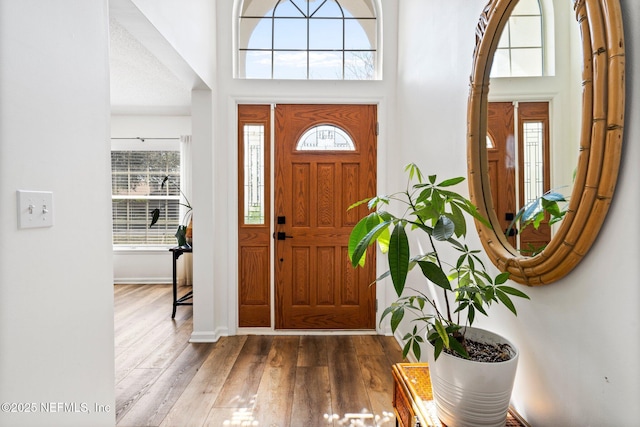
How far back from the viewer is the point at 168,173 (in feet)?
16.8

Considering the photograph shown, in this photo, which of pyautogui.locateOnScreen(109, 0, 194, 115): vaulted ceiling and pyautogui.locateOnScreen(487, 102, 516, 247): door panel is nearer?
pyautogui.locateOnScreen(487, 102, 516, 247): door panel

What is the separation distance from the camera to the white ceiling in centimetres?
311

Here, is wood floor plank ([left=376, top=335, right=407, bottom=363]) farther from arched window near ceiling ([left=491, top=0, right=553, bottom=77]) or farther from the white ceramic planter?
arched window near ceiling ([left=491, top=0, right=553, bottom=77])

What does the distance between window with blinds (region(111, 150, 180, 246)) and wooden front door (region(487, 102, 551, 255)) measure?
184 inches

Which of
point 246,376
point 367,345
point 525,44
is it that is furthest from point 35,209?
point 367,345

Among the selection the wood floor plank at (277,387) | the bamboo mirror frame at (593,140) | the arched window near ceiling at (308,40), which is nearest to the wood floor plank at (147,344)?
the wood floor plank at (277,387)

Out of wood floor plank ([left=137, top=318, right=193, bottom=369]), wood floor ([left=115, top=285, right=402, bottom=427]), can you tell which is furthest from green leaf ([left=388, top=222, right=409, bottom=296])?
wood floor plank ([left=137, top=318, right=193, bottom=369])

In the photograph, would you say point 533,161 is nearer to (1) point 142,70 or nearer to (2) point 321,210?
(2) point 321,210

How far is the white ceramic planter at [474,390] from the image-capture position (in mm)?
979

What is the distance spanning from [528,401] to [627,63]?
42.8 inches

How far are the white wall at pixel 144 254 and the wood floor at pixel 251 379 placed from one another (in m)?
1.78

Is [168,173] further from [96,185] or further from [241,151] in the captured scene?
[96,185]

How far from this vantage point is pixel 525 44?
116 centimetres

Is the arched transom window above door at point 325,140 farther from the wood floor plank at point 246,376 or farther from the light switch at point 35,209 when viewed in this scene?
the light switch at point 35,209
